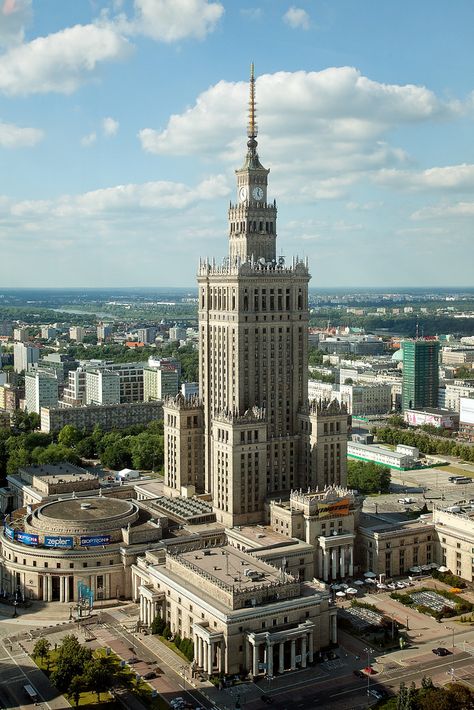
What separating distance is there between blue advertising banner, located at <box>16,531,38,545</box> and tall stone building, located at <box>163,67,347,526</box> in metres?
27.7

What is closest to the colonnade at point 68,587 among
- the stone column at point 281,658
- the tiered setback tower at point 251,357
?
the tiered setback tower at point 251,357

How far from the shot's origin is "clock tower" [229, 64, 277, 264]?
13188cm

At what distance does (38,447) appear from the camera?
183250mm

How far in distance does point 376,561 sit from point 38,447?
3577 inches

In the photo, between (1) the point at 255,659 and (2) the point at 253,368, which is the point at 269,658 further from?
(2) the point at 253,368

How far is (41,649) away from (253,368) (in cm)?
5387

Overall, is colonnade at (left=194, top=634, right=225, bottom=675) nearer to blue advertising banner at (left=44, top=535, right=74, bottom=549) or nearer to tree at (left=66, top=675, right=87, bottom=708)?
tree at (left=66, top=675, right=87, bottom=708)

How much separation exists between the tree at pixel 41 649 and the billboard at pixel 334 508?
1655 inches

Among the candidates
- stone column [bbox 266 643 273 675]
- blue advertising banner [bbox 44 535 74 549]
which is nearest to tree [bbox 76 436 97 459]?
blue advertising banner [bbox 44 535 74 549]

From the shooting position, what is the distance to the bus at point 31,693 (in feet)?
273

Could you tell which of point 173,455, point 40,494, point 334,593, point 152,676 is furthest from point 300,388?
point 152,676

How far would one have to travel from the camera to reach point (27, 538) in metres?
113

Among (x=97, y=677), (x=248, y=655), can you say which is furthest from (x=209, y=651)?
(x=97, y=677)

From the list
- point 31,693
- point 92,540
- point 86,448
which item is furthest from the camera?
point 86,448
